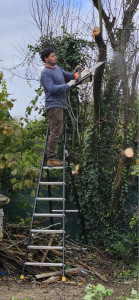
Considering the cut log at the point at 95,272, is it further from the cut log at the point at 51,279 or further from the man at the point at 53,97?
the man at the point at 53,97

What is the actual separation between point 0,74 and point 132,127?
8.96ft

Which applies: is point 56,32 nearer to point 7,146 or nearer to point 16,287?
point 7,146

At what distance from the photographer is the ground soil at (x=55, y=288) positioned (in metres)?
5.21

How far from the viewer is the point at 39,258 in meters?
6.57

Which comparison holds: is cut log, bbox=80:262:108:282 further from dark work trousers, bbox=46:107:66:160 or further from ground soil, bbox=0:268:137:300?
dark work trousers, bbox=46:107:66:160

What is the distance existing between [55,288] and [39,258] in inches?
42.5

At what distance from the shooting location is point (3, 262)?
646 cm

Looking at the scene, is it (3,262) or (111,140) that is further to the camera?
(111,140)

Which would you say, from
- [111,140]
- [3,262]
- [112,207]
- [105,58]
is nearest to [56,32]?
[105,58]

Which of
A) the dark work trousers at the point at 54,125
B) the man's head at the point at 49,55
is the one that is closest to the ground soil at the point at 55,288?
the dark work trousers at the point at 54,125

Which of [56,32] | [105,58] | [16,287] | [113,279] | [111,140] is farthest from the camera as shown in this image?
[56,32]

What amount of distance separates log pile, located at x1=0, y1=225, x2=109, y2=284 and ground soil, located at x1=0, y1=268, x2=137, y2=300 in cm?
13

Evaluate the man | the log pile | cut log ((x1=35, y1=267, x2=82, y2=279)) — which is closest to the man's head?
the man

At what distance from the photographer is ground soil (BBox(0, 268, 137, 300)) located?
5.21 metres
